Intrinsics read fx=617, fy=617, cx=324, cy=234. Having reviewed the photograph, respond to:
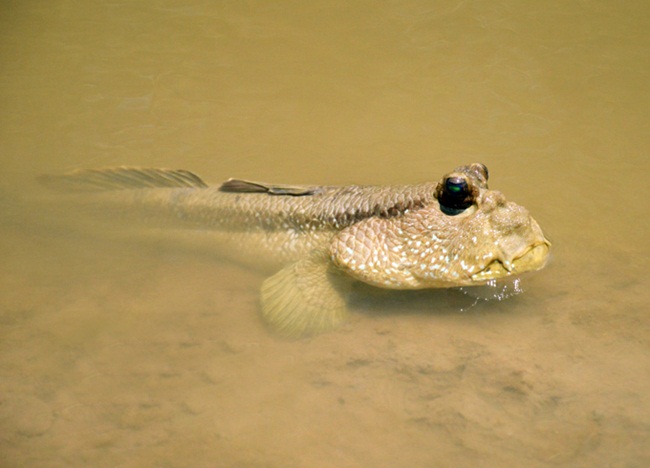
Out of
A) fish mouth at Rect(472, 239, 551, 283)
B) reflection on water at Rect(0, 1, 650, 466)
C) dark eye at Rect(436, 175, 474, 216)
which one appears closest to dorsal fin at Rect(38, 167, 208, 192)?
reflection on water at Rect(0, 1, 650, 466)

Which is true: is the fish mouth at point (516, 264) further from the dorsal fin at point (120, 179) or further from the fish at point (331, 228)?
the dorsal fin at point (120, 179)

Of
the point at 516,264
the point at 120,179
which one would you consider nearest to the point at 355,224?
the point at 516,264

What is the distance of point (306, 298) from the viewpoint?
3031mm

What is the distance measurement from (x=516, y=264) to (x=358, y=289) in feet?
2.67

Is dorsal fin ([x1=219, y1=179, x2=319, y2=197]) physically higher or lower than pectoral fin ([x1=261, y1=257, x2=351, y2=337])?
higher

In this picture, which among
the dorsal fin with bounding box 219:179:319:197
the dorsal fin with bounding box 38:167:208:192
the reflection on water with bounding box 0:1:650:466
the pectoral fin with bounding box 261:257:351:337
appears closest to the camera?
the reflection on water with bounding box 0:1:650:466

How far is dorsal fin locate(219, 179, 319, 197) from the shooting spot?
3293mm

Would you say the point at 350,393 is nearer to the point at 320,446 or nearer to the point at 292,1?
the point at 320,446

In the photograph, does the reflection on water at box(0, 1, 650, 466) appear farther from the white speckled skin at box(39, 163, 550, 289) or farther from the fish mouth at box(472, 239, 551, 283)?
the fish mouth at box(472, 239, 551, 283)

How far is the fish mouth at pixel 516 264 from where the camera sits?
2.63 m

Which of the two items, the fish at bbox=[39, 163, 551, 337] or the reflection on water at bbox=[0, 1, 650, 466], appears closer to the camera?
the reflection on water at bbox=[0, 1, 650, 466]

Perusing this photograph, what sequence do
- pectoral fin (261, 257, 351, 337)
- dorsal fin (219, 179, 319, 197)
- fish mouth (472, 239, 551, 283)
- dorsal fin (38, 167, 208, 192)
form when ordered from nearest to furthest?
1. fish mouth (472, 239, 551, 283)
2. pectoral fin (261, 257, 351, 337)
3. dorsal fin (219, 179, 319, 197)
4. dorsal fin (38, 167, 208, 192)

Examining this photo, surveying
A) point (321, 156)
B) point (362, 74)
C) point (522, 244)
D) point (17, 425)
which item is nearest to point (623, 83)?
point (362, 74)

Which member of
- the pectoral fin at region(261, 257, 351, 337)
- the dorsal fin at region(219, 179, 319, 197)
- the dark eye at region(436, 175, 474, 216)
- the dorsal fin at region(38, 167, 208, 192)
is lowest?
the pectoral fin at region(261, 257, 351, 337)
